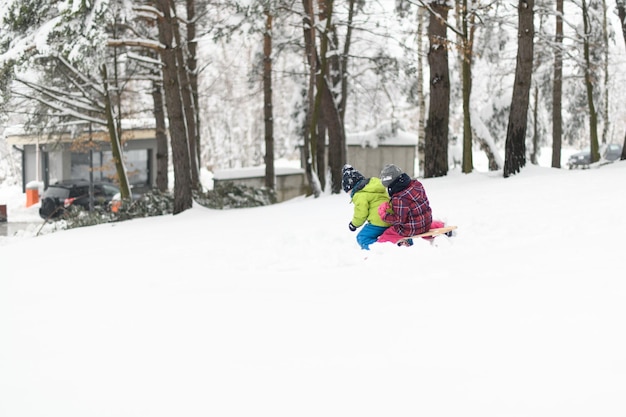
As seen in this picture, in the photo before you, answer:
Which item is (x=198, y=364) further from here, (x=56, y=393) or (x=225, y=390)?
(x=56, y=393)

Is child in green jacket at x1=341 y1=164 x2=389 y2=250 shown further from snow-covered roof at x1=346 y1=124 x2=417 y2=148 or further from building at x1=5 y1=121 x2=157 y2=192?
building at x1=5 y1=121 x2=157 y2=192

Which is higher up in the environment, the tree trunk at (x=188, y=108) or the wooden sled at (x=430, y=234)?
the tree trunk at (x=188, y=108)

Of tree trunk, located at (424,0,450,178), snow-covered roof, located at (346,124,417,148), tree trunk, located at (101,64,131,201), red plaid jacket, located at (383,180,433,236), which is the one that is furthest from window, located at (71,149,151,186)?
red plaid jacket, located at (383,180,433,236)

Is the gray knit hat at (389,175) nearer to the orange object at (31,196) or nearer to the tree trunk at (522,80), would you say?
the tree trunk at (522,80)

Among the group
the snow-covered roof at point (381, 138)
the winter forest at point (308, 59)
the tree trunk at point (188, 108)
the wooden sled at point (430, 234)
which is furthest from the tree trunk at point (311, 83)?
the wooden sled at point (430, 234)

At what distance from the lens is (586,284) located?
4875mm

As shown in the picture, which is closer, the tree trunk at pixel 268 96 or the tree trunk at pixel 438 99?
the tree trunk at pixel 438 99

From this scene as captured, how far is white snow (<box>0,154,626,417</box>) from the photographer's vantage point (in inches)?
140

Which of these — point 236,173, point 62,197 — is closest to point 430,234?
point 236,173

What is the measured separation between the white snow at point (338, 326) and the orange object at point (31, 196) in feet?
73.1

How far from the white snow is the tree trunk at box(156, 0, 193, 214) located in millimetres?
6643

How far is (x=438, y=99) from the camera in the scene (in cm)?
1391

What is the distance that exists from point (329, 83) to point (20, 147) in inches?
807

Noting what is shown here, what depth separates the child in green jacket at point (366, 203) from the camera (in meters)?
7.16
